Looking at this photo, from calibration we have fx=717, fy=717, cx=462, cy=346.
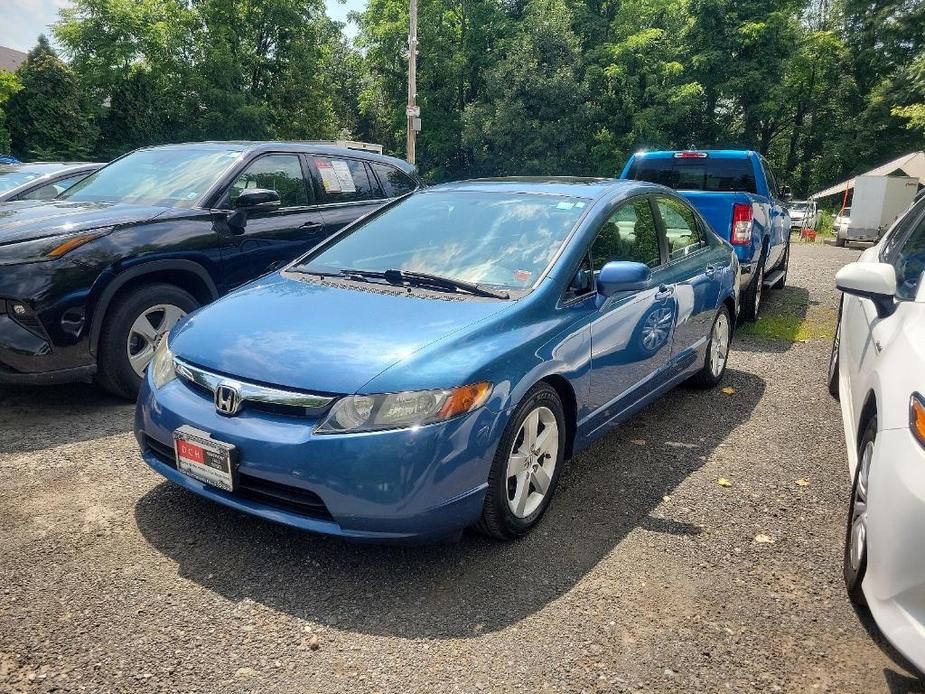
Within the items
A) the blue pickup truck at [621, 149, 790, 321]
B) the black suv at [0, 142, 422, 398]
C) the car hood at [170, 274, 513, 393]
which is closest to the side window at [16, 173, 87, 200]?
the black suv at [0, 142, 422, 398]

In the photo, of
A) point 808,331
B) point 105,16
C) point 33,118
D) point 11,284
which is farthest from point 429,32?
point 11,284

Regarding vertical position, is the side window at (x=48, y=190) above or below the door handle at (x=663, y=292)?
above

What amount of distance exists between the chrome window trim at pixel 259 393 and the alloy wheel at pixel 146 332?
1.98m

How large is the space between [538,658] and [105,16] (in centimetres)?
4014

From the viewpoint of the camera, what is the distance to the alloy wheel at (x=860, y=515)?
257 cm

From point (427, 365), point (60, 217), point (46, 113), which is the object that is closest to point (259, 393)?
point (427, 365)

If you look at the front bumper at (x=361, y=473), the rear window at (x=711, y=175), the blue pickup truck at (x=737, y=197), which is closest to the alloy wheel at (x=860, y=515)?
the front bumper at (x=361, y=473)

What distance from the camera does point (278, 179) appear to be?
575 cm

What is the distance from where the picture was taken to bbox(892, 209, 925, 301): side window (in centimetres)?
303

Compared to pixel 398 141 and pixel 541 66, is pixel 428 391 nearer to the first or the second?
pixel 541 66

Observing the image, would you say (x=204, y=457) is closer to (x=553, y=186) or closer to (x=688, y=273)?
(x=553, y=186)

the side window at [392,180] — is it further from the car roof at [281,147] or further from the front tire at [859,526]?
the front tire at [859,526]

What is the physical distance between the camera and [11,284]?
417 cm

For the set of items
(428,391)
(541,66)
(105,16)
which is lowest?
(428,391)
